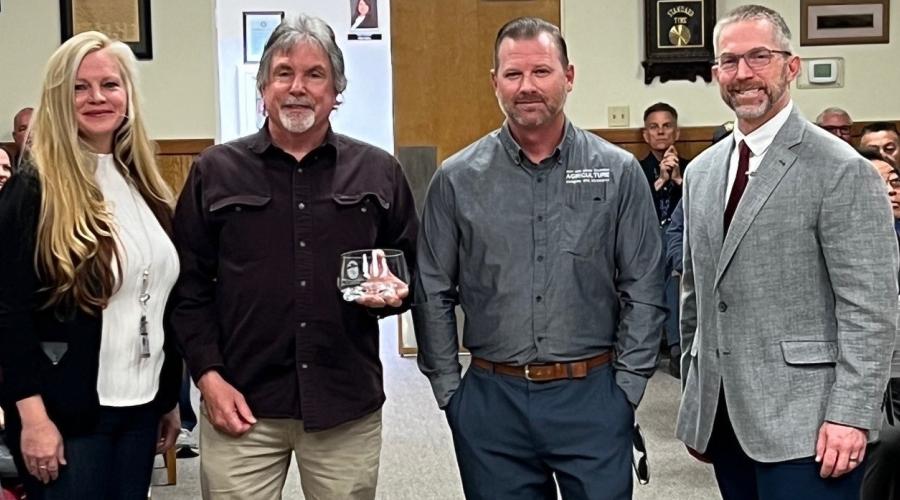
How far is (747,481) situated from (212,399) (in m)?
1.11

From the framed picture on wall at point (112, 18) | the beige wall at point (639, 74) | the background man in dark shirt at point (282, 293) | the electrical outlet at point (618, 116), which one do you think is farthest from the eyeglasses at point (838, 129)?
the background man in dark shirt at point (282, 293)

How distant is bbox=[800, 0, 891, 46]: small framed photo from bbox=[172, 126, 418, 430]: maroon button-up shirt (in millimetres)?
4867

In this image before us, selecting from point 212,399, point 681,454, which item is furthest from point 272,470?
point 681,454

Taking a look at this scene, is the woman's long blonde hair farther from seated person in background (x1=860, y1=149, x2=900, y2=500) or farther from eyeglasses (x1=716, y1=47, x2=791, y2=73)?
seated person in background (x1=860, y1=149, x2=900, y2=500)

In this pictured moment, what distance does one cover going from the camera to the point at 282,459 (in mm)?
2377

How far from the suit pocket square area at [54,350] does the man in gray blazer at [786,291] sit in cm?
129

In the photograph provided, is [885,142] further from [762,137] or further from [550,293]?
[550,293]

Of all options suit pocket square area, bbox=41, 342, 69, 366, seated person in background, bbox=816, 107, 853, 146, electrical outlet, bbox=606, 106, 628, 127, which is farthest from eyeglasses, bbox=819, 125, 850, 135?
suit pocket square area, bbox=41, 342, 69, 366

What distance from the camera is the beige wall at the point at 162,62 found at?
6238 mm

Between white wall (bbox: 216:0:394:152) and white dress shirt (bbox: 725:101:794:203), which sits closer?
white dress shirt (bbox: 725:101:794:203)

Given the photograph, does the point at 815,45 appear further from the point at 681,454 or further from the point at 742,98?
the point at 742,98

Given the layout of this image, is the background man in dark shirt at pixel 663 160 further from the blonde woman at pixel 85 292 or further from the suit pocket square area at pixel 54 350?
the suit pocket square area at pixel 54 350

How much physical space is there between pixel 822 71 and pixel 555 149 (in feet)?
15.3

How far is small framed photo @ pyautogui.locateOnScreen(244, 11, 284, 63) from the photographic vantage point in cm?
816
